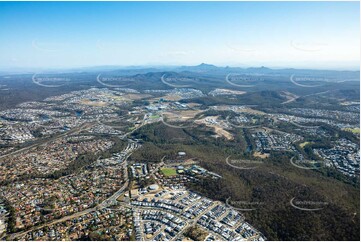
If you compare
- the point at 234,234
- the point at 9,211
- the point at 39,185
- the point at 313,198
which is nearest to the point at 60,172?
the point at 39,185

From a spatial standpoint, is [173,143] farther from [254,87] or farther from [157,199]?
[254,87]

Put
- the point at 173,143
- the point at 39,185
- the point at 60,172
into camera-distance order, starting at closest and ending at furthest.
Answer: the point at 39,185 → the point at 60,172 → the point at 173,143

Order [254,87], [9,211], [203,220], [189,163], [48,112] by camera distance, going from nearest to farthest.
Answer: [203,220] < [9,211] < [189,163] < [48,112] < [254,87]

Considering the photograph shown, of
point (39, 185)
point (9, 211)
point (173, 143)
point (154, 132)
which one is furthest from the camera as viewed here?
point (154, 132)

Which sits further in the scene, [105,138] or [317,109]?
[317,109]

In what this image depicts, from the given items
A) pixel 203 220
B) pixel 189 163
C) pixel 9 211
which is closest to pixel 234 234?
pixel 203 220

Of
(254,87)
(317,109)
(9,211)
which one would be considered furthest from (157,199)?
(254,87)

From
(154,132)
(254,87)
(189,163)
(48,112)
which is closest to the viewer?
(189,163)

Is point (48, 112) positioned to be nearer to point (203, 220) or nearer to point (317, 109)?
point (203, 220)
